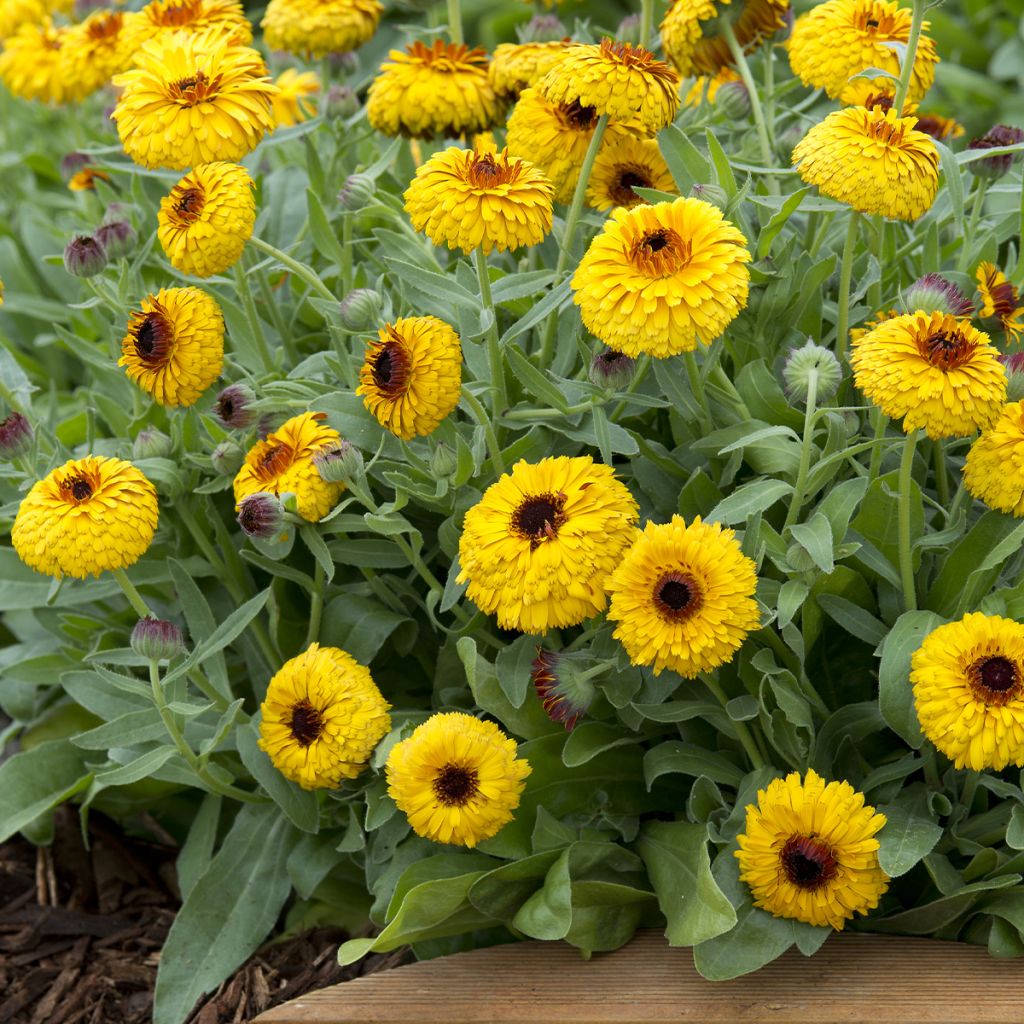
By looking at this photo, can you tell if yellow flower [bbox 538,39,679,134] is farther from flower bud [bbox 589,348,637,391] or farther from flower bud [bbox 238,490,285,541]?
flower bud [bbox 238,490,285,541]

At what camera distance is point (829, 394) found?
1.57 m

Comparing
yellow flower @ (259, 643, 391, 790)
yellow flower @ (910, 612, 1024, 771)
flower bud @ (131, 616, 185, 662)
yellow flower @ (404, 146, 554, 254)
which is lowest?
yellow flower @ (259, 643, 391, 790)

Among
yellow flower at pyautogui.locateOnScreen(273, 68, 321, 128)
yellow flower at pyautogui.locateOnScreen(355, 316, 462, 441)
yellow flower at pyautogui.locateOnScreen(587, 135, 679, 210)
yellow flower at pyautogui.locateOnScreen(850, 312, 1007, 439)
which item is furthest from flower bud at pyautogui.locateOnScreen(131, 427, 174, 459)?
yellow flower at pyautogui.locateOnScreen(850, 312, 1007, 439)

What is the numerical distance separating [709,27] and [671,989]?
1210mm

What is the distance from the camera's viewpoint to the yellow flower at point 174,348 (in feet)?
5.56

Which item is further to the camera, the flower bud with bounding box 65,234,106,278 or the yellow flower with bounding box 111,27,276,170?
the flower bud with bounding box 65,234,106,278

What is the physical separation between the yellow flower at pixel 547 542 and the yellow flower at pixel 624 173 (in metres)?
0.49

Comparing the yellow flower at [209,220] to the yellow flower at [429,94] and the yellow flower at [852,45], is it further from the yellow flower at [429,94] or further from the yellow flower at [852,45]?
the yellow flower at [852,45]

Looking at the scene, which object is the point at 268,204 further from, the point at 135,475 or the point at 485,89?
the point at 135,475

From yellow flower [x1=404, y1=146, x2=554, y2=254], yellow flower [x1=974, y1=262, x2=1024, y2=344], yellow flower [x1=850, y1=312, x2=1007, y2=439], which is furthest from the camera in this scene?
yellow flower [x1=974, y1=262, x2=1024, y2=344]

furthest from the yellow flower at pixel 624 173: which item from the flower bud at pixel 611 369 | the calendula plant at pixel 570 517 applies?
the flower bud at pixel 611 369

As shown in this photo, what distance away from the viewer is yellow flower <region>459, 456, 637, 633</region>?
57.0 inches

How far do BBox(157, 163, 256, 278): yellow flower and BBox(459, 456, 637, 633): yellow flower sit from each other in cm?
44

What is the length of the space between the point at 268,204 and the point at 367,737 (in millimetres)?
1233
